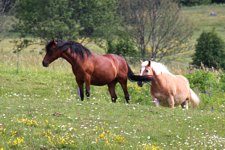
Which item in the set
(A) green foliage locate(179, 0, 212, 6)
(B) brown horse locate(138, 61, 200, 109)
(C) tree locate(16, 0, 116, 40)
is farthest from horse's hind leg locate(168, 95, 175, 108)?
(A) green foliage locate(179, 0, 212, 6)

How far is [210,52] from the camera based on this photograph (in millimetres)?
40688

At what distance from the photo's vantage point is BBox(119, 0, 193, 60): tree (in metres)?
46.7

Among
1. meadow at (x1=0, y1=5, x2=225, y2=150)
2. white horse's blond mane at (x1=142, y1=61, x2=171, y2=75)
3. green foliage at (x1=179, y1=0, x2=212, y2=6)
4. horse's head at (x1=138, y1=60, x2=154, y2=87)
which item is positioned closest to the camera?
meadow at (x1=0, y1=5, x2=225, y2=150)

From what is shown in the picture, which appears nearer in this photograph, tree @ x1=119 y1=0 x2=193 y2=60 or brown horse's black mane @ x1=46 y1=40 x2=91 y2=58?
brown horse's black mane @ x1=46 y1=40 x2=91 y2=58

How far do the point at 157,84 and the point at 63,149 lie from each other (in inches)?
241

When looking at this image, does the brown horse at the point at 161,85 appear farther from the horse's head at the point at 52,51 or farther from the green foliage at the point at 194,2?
the green foliage at the point at 194,2

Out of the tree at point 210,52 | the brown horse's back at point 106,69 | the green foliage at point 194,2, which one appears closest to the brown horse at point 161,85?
the brown horse's back at point 106,69

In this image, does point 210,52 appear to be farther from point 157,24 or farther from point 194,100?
point 194,100

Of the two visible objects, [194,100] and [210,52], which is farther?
[210,52]

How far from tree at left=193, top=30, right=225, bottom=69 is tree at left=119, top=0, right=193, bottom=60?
4.52 metres

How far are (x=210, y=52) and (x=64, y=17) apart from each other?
470 inches

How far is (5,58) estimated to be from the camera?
92.5 ft

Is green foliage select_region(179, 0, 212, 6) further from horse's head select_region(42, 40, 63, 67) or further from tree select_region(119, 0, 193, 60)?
horse's head select_region(42, 40, 63, 67)

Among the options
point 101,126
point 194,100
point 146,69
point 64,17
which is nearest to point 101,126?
point 101,126
